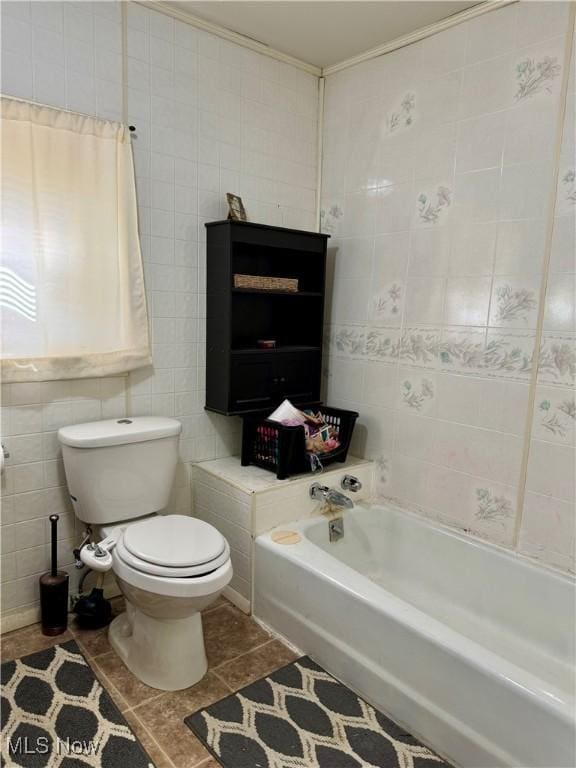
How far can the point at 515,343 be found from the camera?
6.49 ft

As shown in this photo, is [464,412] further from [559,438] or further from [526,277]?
[526,277]

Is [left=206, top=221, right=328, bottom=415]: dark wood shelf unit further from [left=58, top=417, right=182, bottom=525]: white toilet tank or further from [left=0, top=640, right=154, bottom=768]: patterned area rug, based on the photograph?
[left=0, top=640, right=154, bottom=768]: patterned area rug

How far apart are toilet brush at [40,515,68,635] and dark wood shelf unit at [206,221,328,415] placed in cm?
84

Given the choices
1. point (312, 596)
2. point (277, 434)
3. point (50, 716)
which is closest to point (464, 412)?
point (277, 434)

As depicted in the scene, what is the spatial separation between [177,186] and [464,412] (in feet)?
4.95

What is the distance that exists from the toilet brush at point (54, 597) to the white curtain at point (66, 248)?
24.8 inches

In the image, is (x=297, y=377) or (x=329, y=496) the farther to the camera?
(x=297, y=377)

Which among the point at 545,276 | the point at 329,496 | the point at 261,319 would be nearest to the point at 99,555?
the point at 329,496

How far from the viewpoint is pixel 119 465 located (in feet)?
6.62

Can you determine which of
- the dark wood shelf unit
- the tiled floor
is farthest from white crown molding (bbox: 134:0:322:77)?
the tiled floor

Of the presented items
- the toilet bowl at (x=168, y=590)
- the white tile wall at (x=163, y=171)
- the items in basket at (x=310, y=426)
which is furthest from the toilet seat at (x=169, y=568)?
the items in basket at (x=310, y=426)

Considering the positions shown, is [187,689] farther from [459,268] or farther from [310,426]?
[459,268]

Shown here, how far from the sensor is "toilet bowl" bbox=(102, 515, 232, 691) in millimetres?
1689

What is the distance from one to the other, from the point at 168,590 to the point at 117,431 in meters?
0.63
